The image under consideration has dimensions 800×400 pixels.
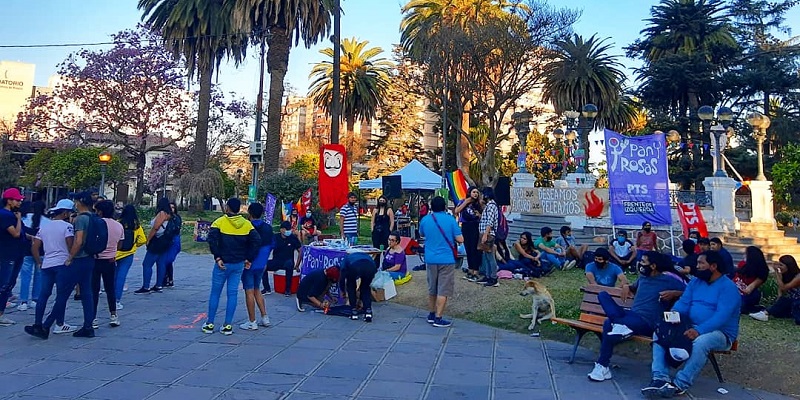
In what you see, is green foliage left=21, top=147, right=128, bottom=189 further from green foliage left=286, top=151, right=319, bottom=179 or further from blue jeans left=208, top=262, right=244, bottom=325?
blue jeans left=208, top=262, right=244, bottom=325

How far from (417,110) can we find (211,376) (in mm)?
41150

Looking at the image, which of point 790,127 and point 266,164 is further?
point 790,127

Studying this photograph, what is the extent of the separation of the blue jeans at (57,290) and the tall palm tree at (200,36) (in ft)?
70.8

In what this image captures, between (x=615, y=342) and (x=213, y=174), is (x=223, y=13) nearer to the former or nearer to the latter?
(x=213, y=174)

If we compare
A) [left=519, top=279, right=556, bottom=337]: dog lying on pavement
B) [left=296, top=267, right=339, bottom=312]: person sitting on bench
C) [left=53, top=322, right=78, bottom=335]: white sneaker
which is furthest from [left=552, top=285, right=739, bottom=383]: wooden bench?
[left=53, top=322, right=78, bottom=335]: white sneaker

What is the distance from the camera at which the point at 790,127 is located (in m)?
31.6

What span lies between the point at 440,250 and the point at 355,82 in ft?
103

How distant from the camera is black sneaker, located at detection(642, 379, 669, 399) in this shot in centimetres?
502

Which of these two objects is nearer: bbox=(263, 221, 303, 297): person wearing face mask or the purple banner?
bbox=(263, 221, 303, 297): person wearing face mask

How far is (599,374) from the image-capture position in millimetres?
5488

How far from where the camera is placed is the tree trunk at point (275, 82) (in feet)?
80.9

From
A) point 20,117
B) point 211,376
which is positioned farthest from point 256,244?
point 20,117

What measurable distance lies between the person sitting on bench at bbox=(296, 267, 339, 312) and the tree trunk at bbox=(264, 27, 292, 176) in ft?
53.8

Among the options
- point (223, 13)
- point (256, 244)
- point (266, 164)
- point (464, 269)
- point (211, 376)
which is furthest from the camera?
point (223, 13)
